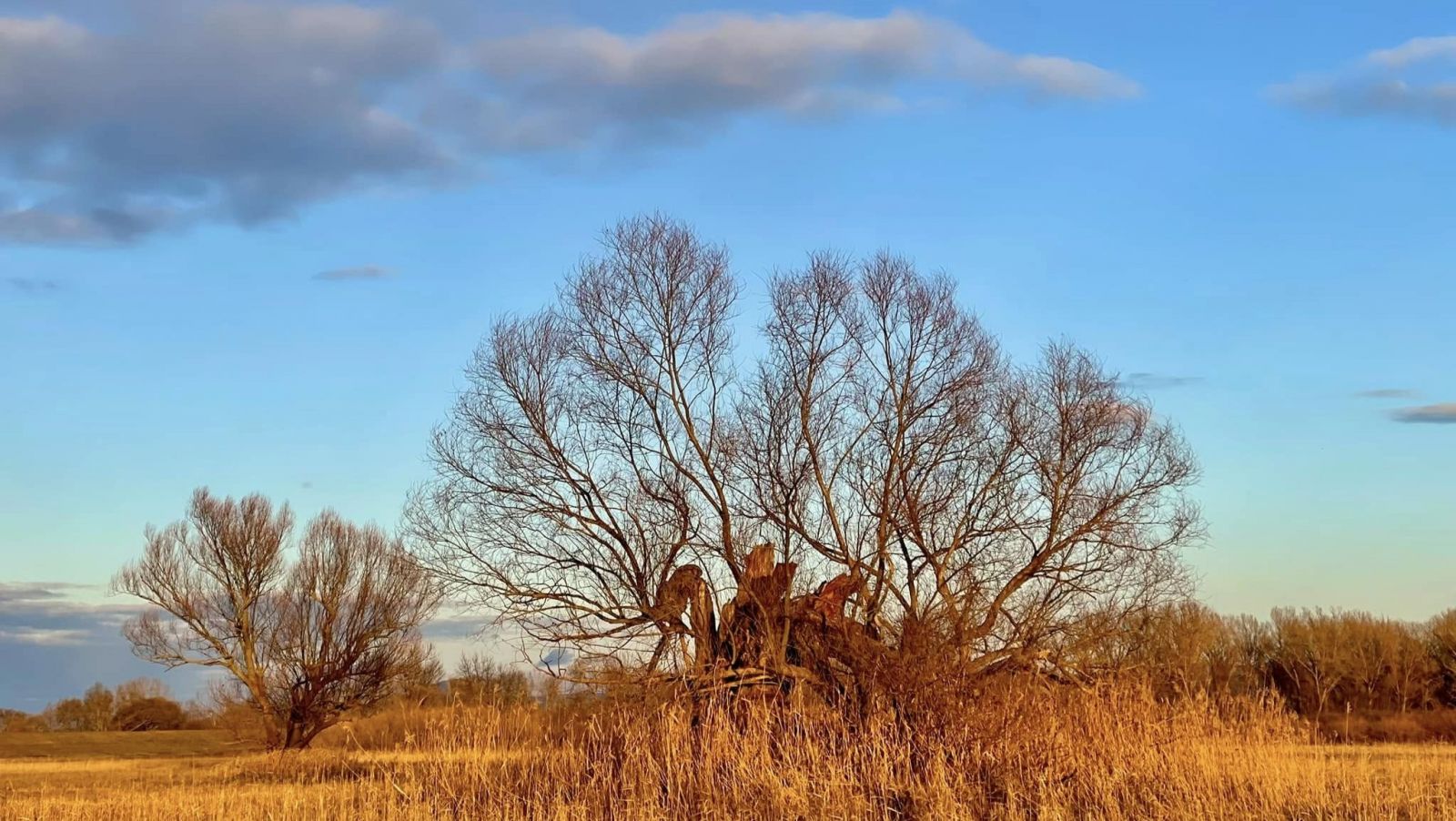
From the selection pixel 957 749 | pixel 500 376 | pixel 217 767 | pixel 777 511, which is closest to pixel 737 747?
pixel 957 749

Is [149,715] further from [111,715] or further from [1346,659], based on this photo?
[1346,659]

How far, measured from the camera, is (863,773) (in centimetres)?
1456

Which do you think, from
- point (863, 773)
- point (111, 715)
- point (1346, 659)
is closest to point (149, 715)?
point (111, 715)

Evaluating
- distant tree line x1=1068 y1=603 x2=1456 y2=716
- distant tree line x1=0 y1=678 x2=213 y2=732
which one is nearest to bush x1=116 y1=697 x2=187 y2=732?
distant tree line x1=0 y1=678 x2=213 y2=732

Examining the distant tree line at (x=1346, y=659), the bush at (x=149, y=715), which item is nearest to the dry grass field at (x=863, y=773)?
the distant tree line at (x=1346, y=659)

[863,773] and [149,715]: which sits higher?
[863,773]

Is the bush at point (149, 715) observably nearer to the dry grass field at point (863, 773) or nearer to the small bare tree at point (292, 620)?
the small bare tree at point (292, 620)

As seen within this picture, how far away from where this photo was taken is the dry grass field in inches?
540

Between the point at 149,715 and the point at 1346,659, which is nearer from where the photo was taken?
the point at 1346,659

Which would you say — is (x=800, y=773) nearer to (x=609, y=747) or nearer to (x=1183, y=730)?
(x=609, y=747)

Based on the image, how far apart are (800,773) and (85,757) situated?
41.6 m

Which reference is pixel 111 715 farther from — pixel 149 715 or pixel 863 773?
pixel 863 773

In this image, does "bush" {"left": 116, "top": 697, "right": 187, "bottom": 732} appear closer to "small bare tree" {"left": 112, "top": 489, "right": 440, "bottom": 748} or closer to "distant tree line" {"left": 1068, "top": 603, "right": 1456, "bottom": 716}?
"small bare tree" {"left": 112, "top": 489, "right": 440, "bottom": 748}

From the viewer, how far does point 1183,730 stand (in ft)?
50.4
